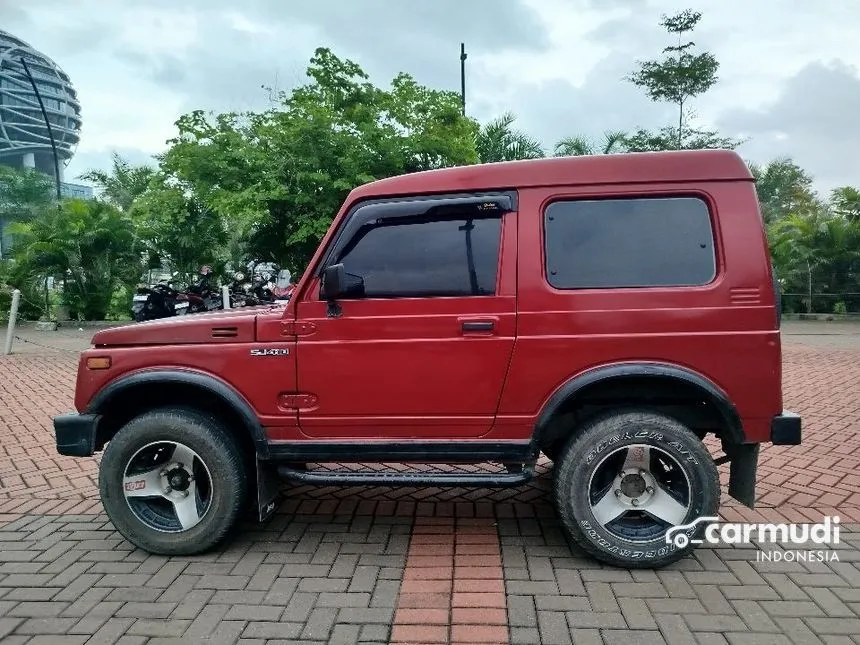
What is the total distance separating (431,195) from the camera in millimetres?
3176

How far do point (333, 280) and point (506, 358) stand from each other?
976 mm

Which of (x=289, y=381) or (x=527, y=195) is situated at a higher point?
(x=527, y=195)

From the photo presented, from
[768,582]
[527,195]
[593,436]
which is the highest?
[527,195]

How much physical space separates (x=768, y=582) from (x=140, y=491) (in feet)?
11.1

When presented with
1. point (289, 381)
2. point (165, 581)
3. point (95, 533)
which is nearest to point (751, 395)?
point (289, 381)

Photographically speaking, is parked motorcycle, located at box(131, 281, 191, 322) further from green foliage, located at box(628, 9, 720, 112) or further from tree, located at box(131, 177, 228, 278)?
green foliage, located at box(628, 9, 720, 112)

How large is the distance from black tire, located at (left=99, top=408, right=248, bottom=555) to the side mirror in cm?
104

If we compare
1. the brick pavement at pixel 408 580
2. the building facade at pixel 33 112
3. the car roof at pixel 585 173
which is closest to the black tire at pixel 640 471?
the brick pavement at pixel 408 580

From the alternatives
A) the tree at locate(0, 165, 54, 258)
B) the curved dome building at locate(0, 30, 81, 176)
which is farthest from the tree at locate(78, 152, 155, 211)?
the curved dome building at locate(0, 30, 81, 176)

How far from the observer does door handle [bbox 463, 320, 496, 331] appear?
3051 mm

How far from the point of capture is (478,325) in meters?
3.05

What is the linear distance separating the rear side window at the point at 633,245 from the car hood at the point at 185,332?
1682 millimetres

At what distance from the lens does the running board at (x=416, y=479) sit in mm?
3121

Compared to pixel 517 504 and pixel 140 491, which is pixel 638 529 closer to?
pixel 517 504
